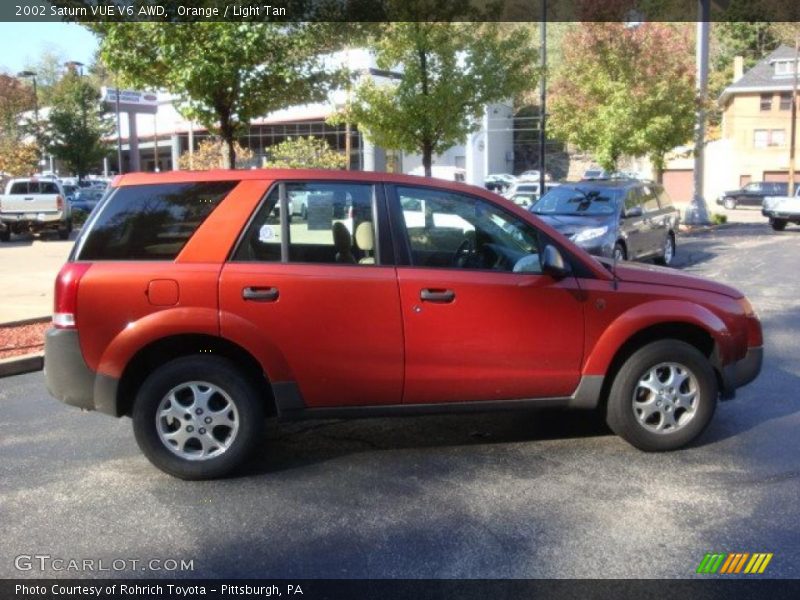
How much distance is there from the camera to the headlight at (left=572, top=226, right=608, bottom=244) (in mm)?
12562

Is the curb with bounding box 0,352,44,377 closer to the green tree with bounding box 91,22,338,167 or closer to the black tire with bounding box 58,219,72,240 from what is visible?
the green tree with bounding box 91,22,338,167

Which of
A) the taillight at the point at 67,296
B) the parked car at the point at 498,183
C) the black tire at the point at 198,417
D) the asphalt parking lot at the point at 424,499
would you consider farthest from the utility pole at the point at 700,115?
the taillight at the point at 67,296

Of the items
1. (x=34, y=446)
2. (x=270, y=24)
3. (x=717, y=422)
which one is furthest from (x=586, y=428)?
(x=270, y=24)

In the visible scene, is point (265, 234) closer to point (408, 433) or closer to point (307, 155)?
point (408, 433)

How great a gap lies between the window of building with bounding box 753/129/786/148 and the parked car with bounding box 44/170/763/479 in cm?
5298

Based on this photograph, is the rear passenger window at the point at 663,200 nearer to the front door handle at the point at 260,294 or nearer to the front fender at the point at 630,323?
the front fender at the point at 630,323

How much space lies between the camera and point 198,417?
15.4 ft

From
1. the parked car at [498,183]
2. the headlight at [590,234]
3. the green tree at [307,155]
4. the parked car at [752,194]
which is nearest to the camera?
the headlight at [590,234]

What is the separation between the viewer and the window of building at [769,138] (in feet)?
171

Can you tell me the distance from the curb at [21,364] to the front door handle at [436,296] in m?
4.84

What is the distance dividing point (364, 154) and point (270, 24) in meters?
27.3

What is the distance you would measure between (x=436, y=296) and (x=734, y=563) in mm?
2101

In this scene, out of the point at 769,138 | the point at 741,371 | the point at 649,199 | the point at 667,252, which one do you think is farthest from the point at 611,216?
the point at 769,138

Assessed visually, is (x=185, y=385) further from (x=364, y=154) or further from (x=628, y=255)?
(x=364, y=154)
